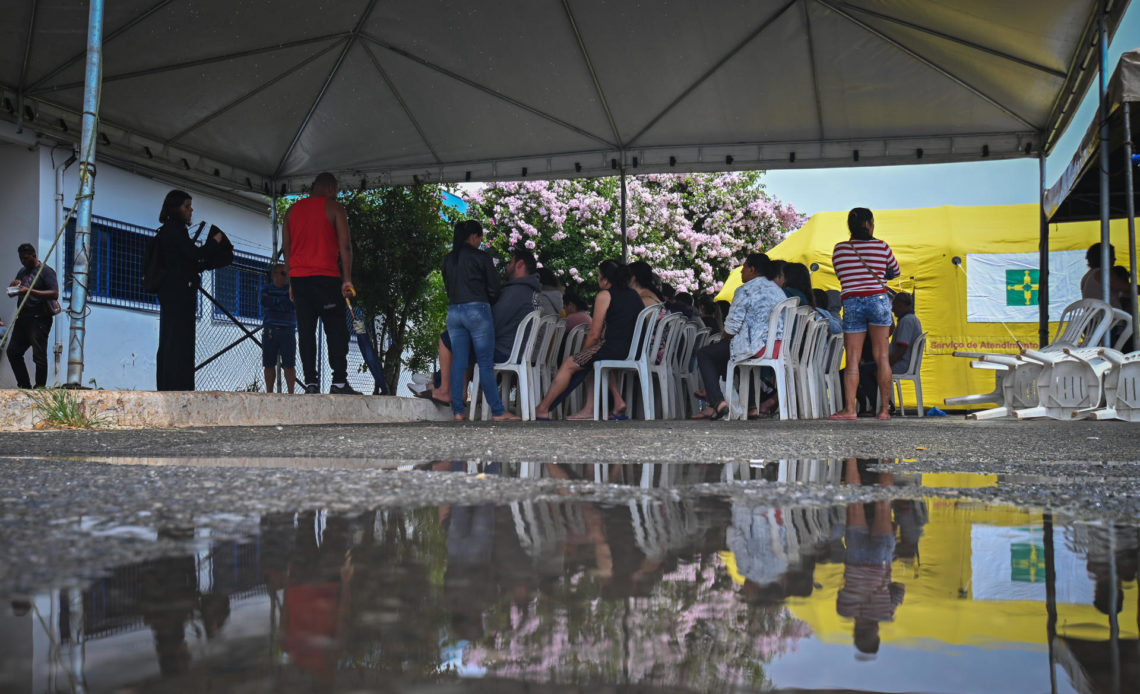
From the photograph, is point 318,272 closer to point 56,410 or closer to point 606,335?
point 606,335

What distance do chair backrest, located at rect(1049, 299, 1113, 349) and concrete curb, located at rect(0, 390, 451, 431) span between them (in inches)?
194

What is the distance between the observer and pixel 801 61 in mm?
8555

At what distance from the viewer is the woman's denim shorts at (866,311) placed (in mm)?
6977

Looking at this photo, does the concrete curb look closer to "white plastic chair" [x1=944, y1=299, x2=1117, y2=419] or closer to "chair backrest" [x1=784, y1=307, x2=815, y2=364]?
"chair backrest" [x1=784, y1=307, x2=815, y2=364]

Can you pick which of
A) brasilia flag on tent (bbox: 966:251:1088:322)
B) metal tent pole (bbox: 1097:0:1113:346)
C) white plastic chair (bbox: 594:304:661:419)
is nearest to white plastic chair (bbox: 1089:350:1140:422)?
metal tent pole (bbox: 1097:0:1113:346)

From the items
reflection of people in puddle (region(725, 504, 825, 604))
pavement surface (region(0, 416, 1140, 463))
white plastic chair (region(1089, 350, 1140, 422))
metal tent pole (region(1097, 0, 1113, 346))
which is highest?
metal tent pole (region(1097, 0, 1113, 346))

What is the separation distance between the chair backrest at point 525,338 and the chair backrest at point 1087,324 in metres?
3.77

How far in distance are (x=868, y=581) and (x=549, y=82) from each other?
28.3 ft

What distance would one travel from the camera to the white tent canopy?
779 cm

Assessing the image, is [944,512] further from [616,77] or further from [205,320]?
[205,320]

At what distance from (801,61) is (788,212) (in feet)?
54.9

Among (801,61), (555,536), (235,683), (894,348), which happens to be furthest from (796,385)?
(235,683)

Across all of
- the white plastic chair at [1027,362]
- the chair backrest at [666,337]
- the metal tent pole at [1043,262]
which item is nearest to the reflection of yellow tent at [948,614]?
the white plastic chair at [1027,362]

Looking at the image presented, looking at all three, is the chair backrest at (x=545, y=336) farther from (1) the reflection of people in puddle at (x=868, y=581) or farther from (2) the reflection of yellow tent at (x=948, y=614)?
(2) the reflection of yellow tent at (x=948, y=614)
